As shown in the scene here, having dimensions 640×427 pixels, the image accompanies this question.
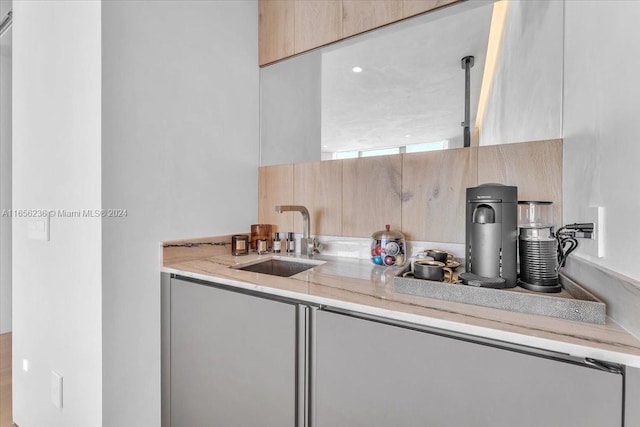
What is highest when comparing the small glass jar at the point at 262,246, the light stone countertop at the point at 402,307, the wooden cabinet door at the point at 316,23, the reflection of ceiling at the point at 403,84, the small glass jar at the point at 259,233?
the wooden cabinet door at the point at 316,23

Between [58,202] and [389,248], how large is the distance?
1.41 metres

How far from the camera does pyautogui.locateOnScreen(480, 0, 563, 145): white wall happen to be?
1.01 m

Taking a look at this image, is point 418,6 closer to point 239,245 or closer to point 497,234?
point 497,234

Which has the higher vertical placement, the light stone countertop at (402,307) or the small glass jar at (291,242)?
the small glass jar at (291,242)

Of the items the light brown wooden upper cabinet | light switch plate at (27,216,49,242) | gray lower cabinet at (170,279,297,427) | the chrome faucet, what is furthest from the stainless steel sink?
the light brown wooden upper cabinet

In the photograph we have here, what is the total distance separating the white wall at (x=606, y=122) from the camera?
577 millimetres

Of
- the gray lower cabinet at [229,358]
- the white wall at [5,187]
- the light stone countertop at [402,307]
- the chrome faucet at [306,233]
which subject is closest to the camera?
the light stone countertop at [402,307]

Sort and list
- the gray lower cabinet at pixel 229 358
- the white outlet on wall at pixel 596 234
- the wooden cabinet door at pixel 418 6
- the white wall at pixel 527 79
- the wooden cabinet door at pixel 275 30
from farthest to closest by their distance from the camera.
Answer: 1. the wooden cabinet door at pixel 275 30
2. the wooden cabinet door at pixel 418 6
3. the white wall at pixel 527 79
4. the gray lower cabinet at pixel 229 358
5. the white outlet on wall at pixel 596 234

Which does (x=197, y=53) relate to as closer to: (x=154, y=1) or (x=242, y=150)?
(x=154, y=1)

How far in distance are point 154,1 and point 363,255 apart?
143cm

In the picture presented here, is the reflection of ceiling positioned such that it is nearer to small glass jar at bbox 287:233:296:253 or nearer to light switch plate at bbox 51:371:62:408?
small glass jar at bbox 287:233:296:253

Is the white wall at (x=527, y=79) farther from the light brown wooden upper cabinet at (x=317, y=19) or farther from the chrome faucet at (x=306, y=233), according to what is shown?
the chrome faucet at (x=306, y=233)

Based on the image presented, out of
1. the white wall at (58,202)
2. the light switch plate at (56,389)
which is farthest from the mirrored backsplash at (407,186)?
the light switch plate at (56,389)

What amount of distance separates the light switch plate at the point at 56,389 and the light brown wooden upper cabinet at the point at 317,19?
182 centimetres
